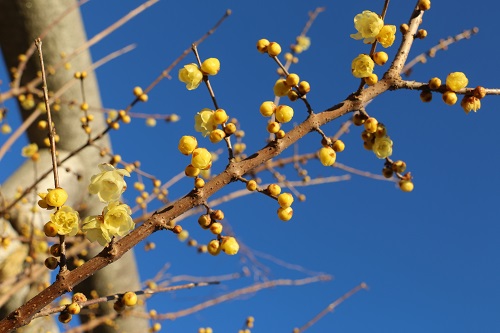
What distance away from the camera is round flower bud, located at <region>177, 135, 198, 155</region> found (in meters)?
0.73

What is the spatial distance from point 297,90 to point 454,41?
95 centimetres

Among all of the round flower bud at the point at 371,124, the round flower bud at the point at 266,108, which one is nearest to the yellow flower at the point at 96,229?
the round flower bud at the point at 266,108

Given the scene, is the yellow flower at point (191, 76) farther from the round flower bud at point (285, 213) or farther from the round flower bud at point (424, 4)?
the round flower bud at point (424, 4)

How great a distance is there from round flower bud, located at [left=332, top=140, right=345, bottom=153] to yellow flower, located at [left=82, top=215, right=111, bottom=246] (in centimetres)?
42

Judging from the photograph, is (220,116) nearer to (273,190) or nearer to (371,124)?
(273,190)

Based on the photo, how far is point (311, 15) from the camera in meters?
2.19

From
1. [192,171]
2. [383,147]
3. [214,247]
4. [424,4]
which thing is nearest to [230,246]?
[214,247]

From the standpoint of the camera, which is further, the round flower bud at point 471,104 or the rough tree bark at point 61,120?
the rough tree bark at point 61,120

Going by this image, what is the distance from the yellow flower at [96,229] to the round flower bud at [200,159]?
0.17 m

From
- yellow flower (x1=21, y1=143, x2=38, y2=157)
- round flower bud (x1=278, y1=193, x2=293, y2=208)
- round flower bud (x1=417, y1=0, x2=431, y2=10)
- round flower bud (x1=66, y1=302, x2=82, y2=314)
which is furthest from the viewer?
yellow flower (x1=21, y1=143, x2=38, y2=157)

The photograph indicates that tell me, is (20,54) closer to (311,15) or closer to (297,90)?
(311,15)

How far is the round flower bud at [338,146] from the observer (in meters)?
0.82

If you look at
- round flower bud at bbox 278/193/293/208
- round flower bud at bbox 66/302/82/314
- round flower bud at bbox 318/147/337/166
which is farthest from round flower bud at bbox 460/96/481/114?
round flower bud at bbox 66/302/82/314

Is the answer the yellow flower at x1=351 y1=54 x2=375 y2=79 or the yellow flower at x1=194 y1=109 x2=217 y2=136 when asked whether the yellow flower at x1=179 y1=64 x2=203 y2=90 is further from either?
the yellow flower at x1=351 y1=54 x2=375 y2=79
